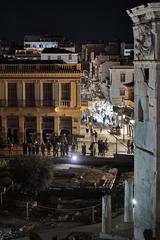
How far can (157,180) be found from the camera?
57.0 feet

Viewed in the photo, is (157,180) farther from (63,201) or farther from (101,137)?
(101,137)

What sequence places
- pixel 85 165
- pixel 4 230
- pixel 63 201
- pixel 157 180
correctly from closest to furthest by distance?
pixel 157 180, pixel 4 230, pixel 63 201, pixel 85 165

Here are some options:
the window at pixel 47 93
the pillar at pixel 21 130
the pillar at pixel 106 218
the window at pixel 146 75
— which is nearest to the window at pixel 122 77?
the window at pixel 47 93

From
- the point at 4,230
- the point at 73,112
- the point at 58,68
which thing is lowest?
the point at 4,230

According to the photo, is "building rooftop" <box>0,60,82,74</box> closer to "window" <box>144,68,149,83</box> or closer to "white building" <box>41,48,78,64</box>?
"white building" <box>41,48,78,64</box>

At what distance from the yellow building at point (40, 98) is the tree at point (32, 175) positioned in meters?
14.3

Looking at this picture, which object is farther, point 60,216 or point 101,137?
point 101,137

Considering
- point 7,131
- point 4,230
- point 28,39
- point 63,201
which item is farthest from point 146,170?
point 28,39

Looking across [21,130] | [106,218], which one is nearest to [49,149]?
[21,130]

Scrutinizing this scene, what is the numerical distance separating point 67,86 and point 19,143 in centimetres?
580

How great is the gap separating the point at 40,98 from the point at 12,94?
2272 millimetres

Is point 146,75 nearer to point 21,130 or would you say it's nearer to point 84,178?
point 84,178

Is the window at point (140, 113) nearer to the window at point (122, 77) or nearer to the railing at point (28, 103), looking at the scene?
the railing at point (28, 103)

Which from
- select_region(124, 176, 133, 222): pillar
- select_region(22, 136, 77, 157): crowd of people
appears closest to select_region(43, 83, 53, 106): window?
select_region(22, 136, 77, 157): crowd of people
